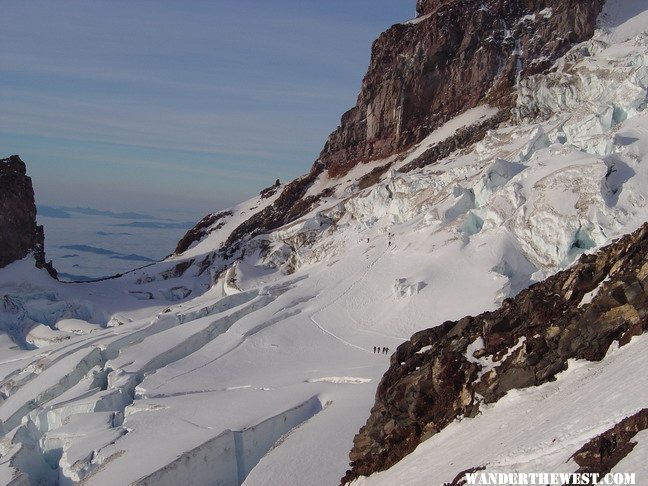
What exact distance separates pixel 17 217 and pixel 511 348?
54.5 m

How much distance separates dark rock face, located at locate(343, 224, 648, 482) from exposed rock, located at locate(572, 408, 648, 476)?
3.68 meters

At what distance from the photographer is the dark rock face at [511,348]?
48.0 ft

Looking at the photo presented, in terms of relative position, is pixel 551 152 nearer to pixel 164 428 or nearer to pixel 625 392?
pixel 164 428

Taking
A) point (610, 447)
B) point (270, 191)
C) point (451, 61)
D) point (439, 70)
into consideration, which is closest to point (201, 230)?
point (270, 191)

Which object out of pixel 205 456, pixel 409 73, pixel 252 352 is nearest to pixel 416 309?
pixel 252 352

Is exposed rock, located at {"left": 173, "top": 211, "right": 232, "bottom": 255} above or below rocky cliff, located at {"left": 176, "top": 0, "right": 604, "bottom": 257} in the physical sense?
below

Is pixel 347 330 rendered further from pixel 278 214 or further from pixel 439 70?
pixel 439 70

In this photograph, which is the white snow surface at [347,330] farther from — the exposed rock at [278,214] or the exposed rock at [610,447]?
the exposed rock at [278,214]

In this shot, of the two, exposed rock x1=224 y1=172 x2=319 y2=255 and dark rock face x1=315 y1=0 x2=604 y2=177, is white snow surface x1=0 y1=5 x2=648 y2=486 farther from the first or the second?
exposed rock x1=224 y1=172 x2=319 y2=255

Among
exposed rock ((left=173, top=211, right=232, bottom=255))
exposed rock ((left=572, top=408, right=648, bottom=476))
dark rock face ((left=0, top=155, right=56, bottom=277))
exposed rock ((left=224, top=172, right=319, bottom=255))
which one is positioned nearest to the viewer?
exposed rock ((left=572, top=408, right=648, bottom=476))

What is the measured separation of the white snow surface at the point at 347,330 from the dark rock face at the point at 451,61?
8.07 m

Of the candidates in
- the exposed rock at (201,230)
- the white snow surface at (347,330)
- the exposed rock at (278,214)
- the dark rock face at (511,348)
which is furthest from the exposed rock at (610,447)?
the exposed rock at (201,230)

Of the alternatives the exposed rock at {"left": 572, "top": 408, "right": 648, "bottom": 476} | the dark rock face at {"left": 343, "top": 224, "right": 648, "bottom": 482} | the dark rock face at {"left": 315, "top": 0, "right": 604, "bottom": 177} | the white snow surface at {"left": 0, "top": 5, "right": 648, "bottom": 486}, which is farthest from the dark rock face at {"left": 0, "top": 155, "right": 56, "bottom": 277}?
the exposed rock at {"left": 572, "top": 408, "right": 648, "bottom": 476}

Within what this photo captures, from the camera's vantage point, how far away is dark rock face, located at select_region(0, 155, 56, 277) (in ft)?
197
